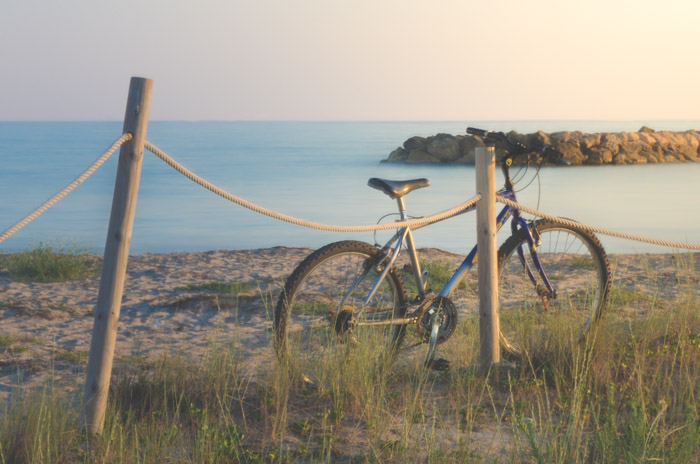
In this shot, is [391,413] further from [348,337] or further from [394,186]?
[394,186]

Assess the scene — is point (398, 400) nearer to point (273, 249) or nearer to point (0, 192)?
point (273, 249)

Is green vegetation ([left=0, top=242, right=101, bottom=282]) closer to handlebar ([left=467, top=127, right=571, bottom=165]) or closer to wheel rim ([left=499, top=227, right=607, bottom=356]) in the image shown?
wheel rim ([left=499, top=227, right=607, bottom=356])

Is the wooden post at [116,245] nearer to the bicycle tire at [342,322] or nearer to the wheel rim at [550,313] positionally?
the bicycle tire at [342,322]

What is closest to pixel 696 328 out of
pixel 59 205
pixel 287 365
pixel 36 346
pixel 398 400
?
pixel 398 400

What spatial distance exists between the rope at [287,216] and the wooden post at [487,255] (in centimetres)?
9

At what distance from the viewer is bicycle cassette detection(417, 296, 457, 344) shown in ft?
16.5

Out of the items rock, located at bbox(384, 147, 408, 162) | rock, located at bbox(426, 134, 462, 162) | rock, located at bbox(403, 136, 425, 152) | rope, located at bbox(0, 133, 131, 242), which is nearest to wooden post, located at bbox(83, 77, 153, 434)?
rope, located at bbox(0, 133, 131, 242)

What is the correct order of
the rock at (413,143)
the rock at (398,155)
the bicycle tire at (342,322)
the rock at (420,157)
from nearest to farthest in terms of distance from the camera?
1. the bicycle tire at (342,322)
2. the rock at (420,157)
3. the rock at (413,143)
4. the rock at (398,155)

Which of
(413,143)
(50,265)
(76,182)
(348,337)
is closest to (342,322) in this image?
(348,337)

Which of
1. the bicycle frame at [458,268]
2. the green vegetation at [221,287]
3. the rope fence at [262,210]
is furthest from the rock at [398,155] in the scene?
the bicycle frame at [458,268]

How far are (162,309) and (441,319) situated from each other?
133 inches

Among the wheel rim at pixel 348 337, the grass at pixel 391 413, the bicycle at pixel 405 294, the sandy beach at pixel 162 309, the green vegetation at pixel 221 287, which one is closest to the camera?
the grass at pixel 391 413

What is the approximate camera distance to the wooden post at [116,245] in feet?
11.8

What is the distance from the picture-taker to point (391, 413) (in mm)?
4113
